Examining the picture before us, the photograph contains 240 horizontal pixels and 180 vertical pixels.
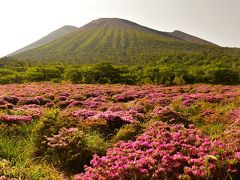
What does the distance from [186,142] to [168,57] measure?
103564 mm

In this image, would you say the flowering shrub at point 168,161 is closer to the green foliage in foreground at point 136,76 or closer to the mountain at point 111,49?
the green foliage in foreground at point 136,76

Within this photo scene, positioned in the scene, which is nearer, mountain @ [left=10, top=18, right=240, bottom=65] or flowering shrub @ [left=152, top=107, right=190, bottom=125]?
flowering shrub @ [left=152, top=107, right=190, bottom=125]

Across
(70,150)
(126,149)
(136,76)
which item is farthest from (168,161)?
(136,76)

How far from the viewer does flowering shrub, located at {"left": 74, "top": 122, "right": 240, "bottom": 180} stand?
18.1ft

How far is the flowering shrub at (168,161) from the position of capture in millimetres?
5527

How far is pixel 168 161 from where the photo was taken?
586cm

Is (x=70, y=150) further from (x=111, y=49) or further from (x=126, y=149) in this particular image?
(x=111, y=49)

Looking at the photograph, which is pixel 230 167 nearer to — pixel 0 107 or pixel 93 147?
pixel 93 147

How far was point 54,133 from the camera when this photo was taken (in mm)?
8539

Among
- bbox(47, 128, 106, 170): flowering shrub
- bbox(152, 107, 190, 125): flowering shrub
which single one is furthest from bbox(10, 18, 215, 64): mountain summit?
bbox(47, 128, 106, 170): flowering shrub

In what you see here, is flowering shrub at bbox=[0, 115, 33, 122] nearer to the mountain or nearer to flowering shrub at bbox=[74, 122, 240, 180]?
flowering shrub at bbox=[74, 122, 240, 180]

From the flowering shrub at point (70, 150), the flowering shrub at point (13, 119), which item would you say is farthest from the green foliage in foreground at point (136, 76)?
the flowering shrub at point (70, 150)

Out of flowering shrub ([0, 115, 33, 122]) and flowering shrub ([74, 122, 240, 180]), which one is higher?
flowering shrub ([74, 122, 240, 180])

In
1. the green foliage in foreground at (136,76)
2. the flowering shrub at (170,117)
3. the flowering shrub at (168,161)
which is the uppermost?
the flowering shrub at (168,161)
